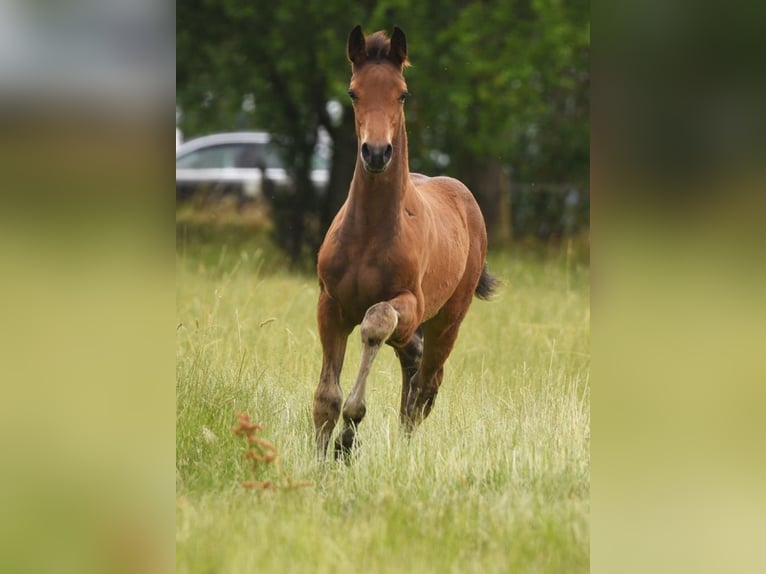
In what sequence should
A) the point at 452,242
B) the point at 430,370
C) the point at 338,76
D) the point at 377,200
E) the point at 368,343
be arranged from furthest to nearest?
the point at 338,76, the point at 430,370, the point at 452,242, the point at 377,200, the point at 368,343

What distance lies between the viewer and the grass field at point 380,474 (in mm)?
3754

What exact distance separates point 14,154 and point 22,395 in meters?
0.61

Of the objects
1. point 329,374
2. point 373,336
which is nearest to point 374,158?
point 373,336

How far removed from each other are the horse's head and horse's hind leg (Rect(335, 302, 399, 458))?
700 mm

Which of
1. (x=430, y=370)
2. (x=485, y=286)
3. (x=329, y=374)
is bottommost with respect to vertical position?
(x=430, y=370)

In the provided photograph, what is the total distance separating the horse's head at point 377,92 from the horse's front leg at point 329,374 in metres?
0.85

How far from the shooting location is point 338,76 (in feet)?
45.4

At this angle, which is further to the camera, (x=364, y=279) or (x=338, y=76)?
(x=338, y=76)

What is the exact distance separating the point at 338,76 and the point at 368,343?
31.4ft

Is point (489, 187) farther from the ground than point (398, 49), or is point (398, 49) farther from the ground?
point (398, 49)

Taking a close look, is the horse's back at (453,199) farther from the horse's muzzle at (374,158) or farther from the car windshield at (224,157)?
the car windshield at (224,157)

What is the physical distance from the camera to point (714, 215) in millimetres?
2568

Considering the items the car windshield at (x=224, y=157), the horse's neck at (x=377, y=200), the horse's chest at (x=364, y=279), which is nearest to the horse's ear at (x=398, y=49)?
the horse's neck at (x=377, y=200)

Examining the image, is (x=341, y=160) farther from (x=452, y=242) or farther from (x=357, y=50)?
(x=357, y=50)
